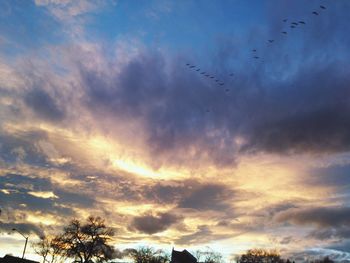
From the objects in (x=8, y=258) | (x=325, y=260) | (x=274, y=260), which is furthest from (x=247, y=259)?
(x=8, y=258)

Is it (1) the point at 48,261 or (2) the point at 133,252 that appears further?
(2) the point at 133,252

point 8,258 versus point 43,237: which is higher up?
point 43,237

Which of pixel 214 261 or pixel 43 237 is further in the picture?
pixel 214 261

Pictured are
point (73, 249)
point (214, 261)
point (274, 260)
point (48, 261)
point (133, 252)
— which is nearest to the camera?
point (73, 249)

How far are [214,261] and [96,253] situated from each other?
67335 mm

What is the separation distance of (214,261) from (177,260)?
36958mm

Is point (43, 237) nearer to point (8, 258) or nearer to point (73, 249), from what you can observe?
point (8, 258)

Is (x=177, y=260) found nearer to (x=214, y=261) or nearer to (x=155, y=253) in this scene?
(x=155, y=253)

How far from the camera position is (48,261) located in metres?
97.5

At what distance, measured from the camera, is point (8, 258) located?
8512 centimetres

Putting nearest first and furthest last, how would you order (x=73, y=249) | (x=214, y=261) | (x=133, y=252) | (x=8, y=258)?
(x=73, y=249) → (x=8, y=258) → (x=133, y=252) → (x=214, y=261)

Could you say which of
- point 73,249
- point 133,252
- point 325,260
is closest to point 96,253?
point 73,249

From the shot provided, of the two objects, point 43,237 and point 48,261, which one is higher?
point 43,237

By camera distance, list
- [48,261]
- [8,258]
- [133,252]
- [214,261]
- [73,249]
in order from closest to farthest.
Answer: [73,249] < [8,258] < [48,261] < [133,252] < [214,261]
